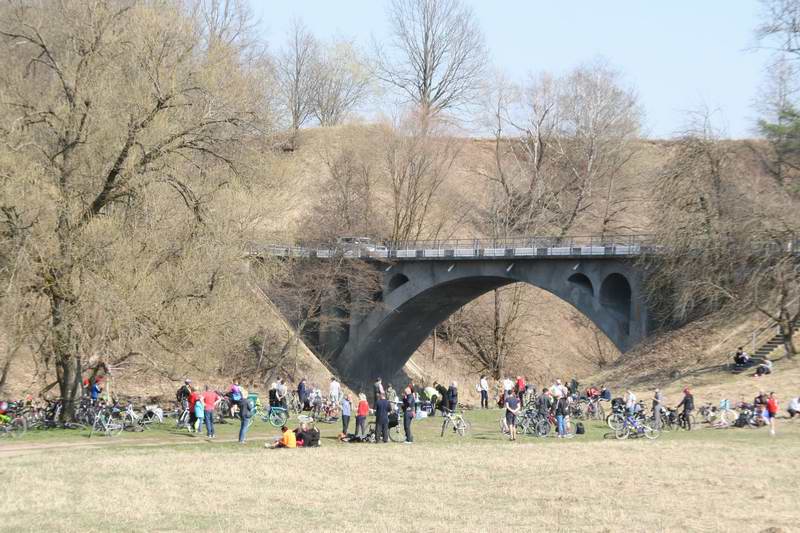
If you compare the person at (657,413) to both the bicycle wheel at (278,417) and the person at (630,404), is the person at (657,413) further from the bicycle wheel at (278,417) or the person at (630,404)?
the bicycle wheel at (278,417)

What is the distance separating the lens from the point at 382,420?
3014 centimetres

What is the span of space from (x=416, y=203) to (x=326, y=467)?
5135cm

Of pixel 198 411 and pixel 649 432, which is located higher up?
pixel 198 411

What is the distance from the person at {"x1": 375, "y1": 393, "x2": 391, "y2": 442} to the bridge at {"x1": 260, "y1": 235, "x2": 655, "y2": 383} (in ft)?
52.0

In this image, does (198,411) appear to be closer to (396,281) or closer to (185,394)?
(185,394)

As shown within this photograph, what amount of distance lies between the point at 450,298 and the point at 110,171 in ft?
120

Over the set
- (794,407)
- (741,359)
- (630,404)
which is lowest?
(794,407)

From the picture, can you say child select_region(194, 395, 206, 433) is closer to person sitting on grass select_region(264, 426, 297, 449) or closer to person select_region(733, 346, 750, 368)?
person sitting on grass select_region(264, 426, 297, 449)

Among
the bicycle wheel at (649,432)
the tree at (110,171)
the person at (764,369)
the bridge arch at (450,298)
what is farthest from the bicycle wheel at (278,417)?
the bridge arch at (450,298)

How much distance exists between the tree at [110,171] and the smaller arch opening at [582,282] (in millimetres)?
26036

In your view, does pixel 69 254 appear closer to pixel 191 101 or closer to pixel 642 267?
pixel 191 101

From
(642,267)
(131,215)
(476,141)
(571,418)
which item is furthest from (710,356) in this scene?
(476,141)

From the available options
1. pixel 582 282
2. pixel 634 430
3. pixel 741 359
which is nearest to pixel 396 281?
pixel 582 282

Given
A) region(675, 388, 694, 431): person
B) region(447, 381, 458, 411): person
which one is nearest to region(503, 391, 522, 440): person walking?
region(675, 388, 694, 431): person
